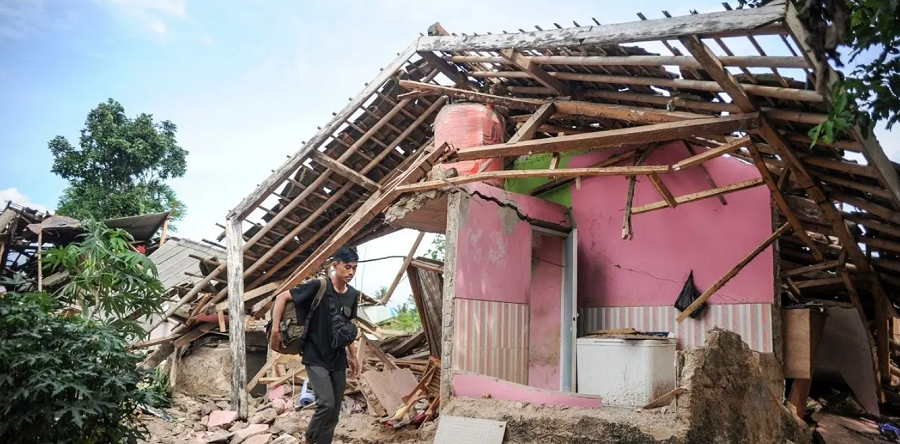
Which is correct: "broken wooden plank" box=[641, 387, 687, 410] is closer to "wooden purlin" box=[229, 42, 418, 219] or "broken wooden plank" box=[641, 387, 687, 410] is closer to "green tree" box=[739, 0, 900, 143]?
"green tree" box=[739, 0, 900, 143]

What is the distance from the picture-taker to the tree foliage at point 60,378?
14.5ft

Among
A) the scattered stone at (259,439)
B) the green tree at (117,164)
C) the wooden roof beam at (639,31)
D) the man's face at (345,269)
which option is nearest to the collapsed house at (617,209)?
the wooden roof beam at (639,31)

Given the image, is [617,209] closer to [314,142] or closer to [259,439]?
[314,142]

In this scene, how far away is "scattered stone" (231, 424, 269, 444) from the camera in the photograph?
7.75m

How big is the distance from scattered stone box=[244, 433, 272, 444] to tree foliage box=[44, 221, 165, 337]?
7.70 feet

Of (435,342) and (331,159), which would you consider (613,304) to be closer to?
(435,342)

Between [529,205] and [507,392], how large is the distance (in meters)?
2.55

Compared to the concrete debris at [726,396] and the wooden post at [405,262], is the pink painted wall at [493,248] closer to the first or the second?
the wooden post at [405,262]

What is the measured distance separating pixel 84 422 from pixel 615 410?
4.16m

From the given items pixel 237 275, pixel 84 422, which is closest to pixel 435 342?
pixel 237 275

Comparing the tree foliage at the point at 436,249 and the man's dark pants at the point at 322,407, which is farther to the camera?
the tree foliage at the point at 436,249

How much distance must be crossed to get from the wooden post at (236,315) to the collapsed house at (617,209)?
0.03 m

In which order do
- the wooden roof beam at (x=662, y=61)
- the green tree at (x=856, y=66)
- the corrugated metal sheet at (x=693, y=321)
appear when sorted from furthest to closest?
the corrugated metal sheet at (x=693, y=321), the wooden roof beam at (x=662, y=61), the green tree at (x=856, y=66)

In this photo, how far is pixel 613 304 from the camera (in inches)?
324
